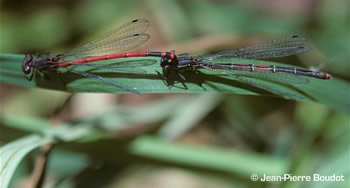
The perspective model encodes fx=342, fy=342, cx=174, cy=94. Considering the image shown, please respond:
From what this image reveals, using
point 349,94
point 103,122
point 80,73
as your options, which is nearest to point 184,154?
point 103,122

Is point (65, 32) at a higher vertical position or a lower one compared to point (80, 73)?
higher

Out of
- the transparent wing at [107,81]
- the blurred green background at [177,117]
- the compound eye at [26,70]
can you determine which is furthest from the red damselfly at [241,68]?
the compound eye at [26,70]

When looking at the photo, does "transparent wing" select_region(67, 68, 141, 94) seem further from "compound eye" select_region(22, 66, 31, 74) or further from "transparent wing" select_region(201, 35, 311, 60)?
"transparent wing" select_region(201, 35, 311, 60)

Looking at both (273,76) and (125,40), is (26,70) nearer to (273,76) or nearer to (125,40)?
(125,40)

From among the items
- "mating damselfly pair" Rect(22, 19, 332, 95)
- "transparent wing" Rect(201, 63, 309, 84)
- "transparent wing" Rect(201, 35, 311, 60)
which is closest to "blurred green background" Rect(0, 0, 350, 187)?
"mating damselfly pair" Rect(22, 19, 332, 95)

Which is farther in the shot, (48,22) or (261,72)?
(48,22)

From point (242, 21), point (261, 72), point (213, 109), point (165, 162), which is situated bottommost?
point (165, 162)

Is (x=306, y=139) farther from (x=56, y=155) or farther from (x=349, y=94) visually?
(x=56, y=155)
